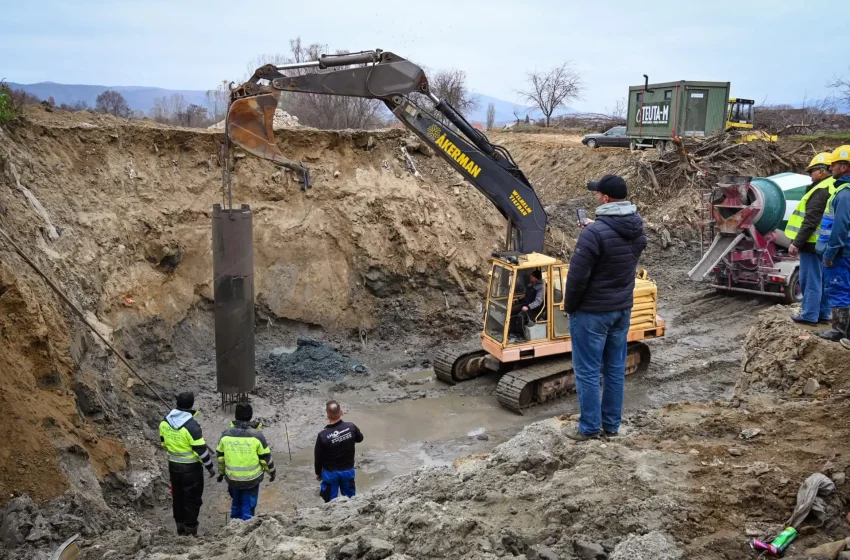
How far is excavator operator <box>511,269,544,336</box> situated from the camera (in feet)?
30.8

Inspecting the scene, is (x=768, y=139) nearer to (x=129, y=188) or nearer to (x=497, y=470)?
(x=129, y=188)

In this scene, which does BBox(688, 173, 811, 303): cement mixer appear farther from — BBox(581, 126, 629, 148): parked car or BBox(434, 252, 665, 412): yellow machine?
BBox(581, 126, 629, 148): parked car

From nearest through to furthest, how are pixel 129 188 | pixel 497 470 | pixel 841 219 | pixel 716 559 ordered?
1. pixel 716 559
2. pixel 497 470
3. pixel 841 219
4. pixel 129 188

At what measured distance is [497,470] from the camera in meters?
4.68

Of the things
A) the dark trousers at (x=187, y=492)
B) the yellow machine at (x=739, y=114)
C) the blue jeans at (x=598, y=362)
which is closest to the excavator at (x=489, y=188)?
the blue jeans at (x=598, y=362)

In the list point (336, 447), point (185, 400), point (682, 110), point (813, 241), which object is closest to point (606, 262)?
point (336, 447)

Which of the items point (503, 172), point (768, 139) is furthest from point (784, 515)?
point (768, 139)

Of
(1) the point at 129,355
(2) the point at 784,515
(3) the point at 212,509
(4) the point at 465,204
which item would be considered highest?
(4) the point at 465,204

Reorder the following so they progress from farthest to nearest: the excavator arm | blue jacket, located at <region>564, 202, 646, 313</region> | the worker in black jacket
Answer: the excavator arm → the worker in black jacket → blue jacket, located at <region>564, 202, 646, 313</region>

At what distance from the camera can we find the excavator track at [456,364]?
10.2 m

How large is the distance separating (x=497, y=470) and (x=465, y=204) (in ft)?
33.9

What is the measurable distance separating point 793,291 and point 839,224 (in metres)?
6.68

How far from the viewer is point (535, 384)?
942 cm

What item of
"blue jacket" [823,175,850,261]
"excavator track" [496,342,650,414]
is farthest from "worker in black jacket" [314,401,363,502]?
"blue jacket" [823,175,850,261]
